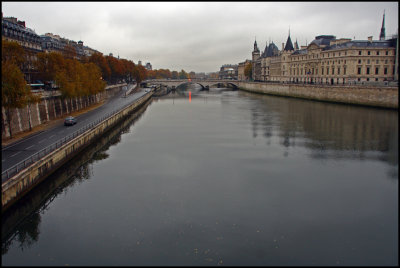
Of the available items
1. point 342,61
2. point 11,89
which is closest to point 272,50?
point 342,61

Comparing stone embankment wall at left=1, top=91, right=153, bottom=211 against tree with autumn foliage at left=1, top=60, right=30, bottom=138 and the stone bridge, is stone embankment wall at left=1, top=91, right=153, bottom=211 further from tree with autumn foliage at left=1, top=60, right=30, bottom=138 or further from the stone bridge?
the stone bridge

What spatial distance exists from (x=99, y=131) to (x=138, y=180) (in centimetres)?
1337

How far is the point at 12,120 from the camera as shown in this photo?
2612cm

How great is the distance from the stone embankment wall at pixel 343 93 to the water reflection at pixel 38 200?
84.8 ft

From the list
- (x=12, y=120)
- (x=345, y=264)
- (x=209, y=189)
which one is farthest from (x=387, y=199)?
(x=12, y=120)

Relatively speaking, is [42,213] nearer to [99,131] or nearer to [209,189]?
[209,189]

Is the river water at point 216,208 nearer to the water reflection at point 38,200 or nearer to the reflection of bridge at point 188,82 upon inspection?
the water reflection at point 38,200

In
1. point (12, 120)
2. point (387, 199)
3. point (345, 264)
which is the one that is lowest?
point (345, 264)

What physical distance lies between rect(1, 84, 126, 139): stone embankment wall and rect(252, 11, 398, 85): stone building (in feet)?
143

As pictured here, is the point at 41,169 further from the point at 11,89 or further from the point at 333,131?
the point at 333,131

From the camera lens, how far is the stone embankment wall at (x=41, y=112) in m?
26.0

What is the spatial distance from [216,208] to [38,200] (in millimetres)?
9415

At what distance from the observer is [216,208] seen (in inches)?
607

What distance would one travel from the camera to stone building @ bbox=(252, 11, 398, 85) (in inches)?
2468
